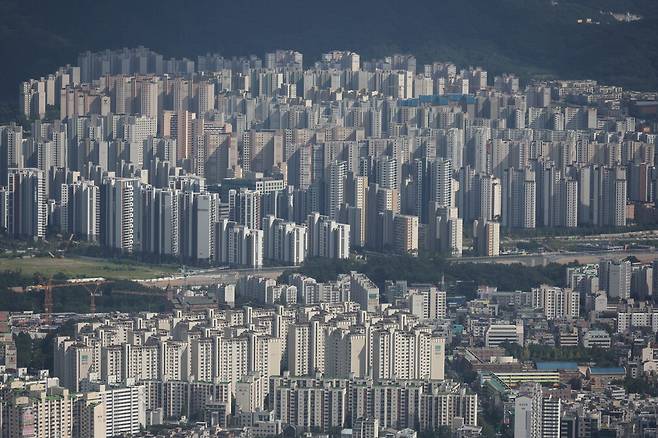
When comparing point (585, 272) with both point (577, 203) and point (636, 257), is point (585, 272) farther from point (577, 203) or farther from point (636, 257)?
point (577, 203)

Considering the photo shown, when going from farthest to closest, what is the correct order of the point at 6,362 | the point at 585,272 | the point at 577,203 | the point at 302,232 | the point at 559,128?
the point at 559,128, the point at 577,203, the point at 302,232, the point at 585,272, the point at 6,362

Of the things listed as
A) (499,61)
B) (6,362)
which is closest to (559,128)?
(499,61)

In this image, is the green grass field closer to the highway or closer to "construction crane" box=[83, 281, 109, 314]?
the highway

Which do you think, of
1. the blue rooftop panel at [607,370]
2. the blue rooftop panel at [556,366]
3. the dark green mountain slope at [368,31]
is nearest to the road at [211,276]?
the blue rooftop panel at [556,366]

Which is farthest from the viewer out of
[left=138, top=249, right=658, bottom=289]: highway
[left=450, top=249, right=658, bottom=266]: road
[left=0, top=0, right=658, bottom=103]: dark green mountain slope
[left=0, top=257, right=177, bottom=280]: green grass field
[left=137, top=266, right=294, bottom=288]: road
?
[left=0, top=0, right=658, bottom=103]: dark green mountain slope

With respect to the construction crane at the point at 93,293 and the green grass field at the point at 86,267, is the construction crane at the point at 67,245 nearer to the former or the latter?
the green grass field at the point at 86,267

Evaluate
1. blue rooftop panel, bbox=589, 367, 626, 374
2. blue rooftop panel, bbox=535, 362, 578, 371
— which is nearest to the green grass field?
blue rooftop panel, bbox=535, 362, 578, 371
